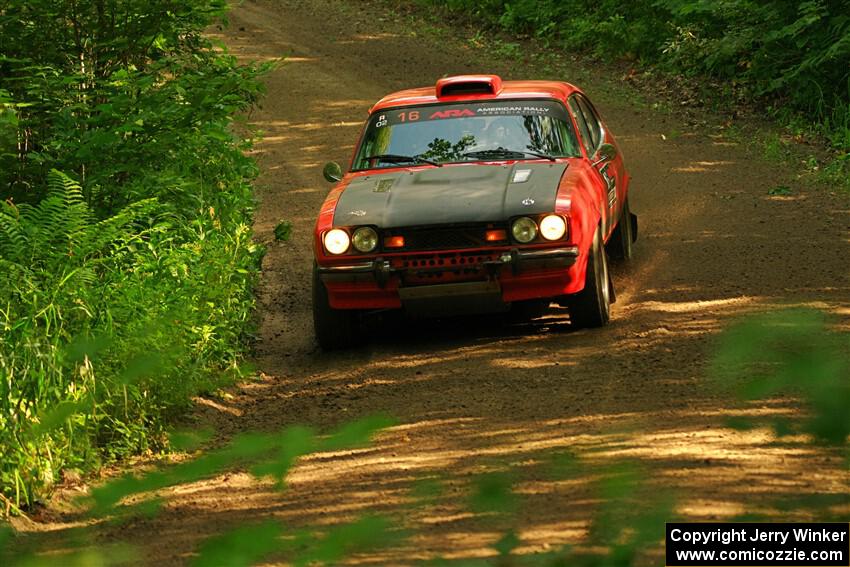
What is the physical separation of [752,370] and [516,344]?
6.07m

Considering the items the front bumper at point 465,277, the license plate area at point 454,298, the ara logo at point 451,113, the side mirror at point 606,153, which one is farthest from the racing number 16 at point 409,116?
the license plate area at point 454,298

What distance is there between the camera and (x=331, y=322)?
8.16 metres

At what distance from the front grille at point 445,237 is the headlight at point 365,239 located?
0.45 feet

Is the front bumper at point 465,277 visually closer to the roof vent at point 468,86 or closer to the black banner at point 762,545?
the roof vent at point 468,86

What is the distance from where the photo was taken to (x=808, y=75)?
1616 centimetres

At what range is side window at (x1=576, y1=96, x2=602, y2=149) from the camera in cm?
948

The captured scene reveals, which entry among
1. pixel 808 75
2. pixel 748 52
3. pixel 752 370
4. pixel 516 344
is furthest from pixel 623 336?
pixel 748 52

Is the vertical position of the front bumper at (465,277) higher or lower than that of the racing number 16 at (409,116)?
lower

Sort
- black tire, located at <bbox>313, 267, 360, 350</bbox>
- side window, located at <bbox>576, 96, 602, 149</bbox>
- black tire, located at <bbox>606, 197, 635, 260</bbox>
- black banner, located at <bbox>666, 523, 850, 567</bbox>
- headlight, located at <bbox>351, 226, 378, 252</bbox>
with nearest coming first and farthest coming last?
black banner, located at <bbox>666, 523, 850, 567</bbox>
headlight, located at <bbox>351, 226, 378, 252</bbox>
black tire, located at <bbox>313, 267, 360, 350</bbox>
side window, located at <bbox>576, 96, 602, 149</bbox>
black tire, located at <bbox>606, 197, 635, 260</bbox>

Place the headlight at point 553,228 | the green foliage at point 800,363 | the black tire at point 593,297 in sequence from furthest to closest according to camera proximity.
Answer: the black tire at point 593,297 → the headlight at point 553,228 → the green foliage at point 800,363

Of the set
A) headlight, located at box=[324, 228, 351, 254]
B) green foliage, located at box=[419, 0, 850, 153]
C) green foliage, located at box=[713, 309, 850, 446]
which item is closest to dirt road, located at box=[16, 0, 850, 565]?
green foliage, located at box=[713, 309, 850, 446]

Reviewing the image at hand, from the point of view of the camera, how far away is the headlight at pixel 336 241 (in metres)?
7.76

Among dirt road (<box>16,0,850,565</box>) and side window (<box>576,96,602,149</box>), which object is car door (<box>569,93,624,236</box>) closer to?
side window (<box>576,96,602,149</box>)

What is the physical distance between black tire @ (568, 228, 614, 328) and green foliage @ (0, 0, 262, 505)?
2.38 meters
